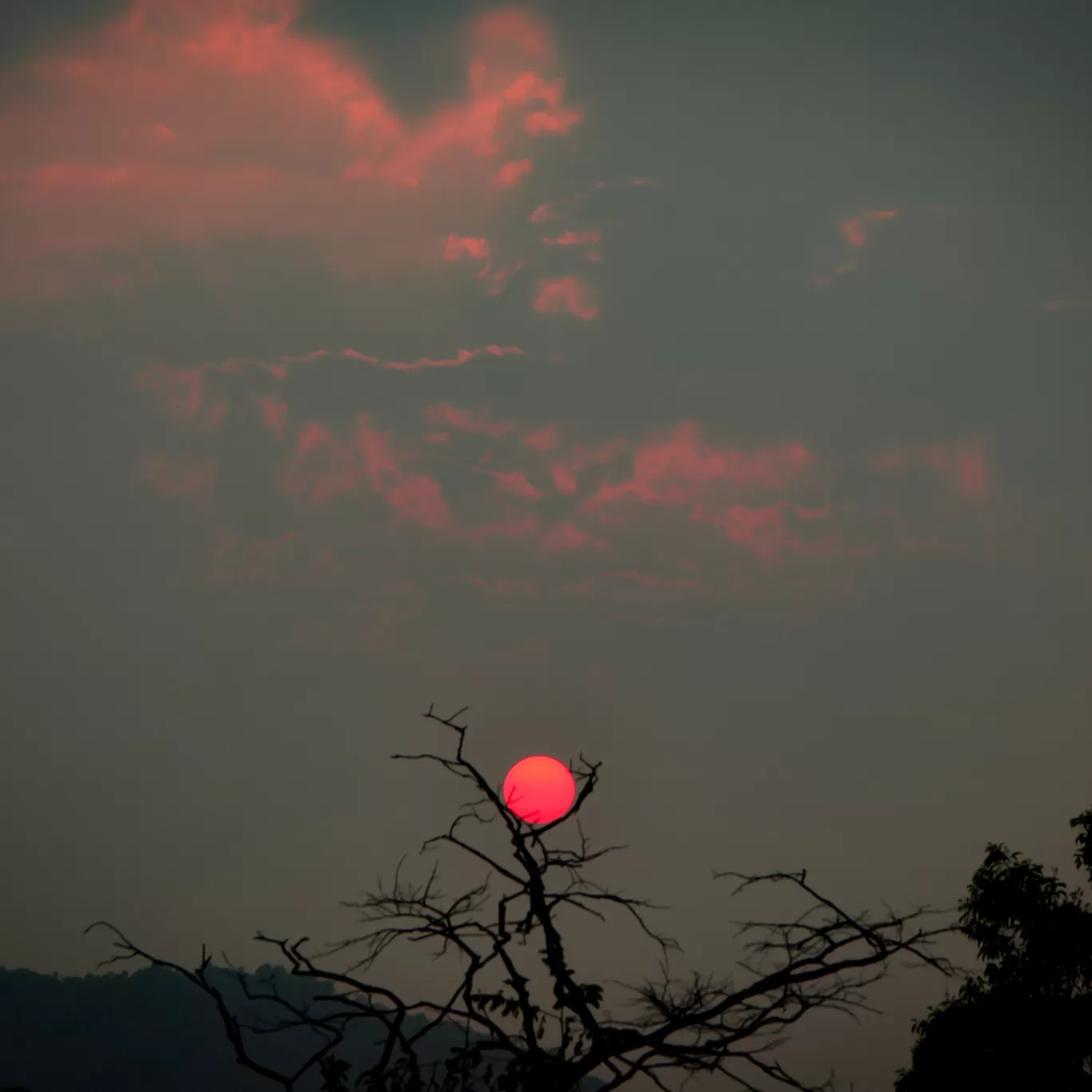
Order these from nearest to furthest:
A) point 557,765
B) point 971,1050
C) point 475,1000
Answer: point 475,1000 < point 557,765 < point 971,1050

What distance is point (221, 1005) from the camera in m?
5.71

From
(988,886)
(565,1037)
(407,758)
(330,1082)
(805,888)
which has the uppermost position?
(988,886)

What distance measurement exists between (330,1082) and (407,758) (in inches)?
89.2

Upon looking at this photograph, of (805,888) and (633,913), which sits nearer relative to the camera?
(805,888)

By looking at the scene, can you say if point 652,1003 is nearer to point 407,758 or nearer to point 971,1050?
point 407,758

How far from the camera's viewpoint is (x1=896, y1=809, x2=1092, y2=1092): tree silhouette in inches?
806

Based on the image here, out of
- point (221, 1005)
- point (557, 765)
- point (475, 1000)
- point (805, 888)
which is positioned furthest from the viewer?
point (557, 765)

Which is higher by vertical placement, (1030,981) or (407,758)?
(1030,981)

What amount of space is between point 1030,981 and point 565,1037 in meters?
18.8

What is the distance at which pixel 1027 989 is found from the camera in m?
21.4

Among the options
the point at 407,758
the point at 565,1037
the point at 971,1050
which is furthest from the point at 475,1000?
the point at 971,1050

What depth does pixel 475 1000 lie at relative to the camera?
23.1 ft

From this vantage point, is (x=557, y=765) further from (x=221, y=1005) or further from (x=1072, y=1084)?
(x=1072, y=1084)

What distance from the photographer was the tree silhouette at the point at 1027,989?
20484mm
